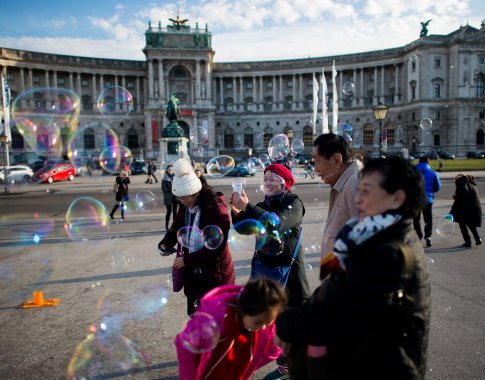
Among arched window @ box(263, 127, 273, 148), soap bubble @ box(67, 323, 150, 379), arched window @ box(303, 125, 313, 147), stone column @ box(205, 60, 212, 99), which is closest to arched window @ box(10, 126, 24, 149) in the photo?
stone column @ box(205, 60, 212, 99)

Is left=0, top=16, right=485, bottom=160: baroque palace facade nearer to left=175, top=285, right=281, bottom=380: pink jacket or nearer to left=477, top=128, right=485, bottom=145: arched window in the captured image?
left=477, top=128, right=485, bottom=145: arched window

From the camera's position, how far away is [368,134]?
223ft

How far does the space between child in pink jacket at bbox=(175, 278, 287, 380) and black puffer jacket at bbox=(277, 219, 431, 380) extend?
1.14 feet

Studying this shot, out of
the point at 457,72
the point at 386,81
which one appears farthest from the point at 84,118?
the point at 457,72

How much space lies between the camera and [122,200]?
12312 millimetres

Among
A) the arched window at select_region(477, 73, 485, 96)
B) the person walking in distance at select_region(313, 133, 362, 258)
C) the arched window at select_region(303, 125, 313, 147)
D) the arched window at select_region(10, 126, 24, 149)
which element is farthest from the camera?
the arched window at select_region(303, 125, 313, 147)

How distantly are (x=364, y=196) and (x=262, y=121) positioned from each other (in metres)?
71.5

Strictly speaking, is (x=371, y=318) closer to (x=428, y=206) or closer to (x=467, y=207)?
(x=428, y=206)

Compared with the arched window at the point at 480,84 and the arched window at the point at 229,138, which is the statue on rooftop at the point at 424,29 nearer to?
the arched window at the point at 480,84

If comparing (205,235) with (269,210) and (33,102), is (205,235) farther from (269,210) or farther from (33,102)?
(33,102)

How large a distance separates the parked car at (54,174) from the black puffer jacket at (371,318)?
30792mm

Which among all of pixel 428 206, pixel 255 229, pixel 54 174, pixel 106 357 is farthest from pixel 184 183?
pixel 54 174

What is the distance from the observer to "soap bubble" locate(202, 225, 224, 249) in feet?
11.3

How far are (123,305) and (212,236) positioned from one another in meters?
2.51
